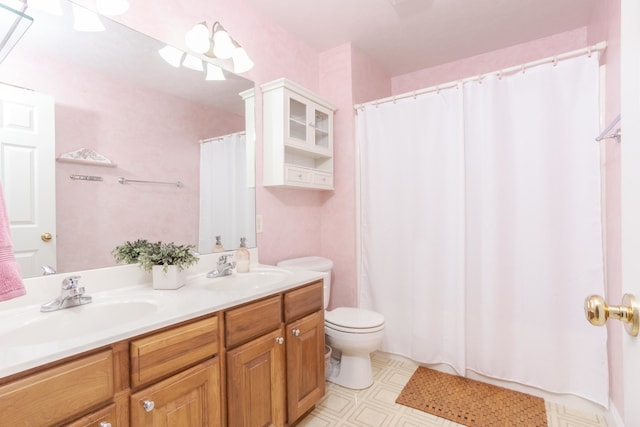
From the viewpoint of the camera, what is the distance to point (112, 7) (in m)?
1.40

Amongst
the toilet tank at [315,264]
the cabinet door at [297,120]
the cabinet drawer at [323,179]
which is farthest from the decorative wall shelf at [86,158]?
the cabinet drawer at [323,179]

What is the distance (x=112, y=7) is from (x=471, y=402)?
2.74 m

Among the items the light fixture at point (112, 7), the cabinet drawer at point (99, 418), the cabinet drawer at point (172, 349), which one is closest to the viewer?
the cabinet drawer at point (99, 418)

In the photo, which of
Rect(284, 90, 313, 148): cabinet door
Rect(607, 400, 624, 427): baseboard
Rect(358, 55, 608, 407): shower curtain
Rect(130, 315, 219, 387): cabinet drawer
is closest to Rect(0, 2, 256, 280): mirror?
Rect(284, 90, 313, 148): cabinet door

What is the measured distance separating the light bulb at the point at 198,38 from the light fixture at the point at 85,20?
0.40m

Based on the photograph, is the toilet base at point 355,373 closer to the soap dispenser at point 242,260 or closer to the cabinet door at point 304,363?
the cabinet door at point 304,363

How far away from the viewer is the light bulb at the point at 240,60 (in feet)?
6.10

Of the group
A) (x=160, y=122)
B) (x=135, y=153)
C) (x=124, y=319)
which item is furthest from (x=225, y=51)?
(x=124, y=319)

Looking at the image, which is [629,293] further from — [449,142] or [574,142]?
[449,142]

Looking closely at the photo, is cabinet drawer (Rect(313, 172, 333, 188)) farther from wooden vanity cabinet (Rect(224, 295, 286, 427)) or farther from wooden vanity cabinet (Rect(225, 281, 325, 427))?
wooden vanity cabinet (Rect(224, 295, 286, 427))

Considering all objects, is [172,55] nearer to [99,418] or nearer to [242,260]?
[242,260]

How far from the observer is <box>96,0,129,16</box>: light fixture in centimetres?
138

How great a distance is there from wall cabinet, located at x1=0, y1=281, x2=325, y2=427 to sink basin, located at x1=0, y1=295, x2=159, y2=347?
150 mm

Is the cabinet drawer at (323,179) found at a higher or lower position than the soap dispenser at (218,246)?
higher
